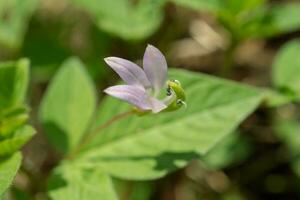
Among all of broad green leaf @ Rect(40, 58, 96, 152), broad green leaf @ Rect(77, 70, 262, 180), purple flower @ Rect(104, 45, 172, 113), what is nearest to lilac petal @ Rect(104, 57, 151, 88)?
purple flower @ Rect(104, 45, 172, 113)

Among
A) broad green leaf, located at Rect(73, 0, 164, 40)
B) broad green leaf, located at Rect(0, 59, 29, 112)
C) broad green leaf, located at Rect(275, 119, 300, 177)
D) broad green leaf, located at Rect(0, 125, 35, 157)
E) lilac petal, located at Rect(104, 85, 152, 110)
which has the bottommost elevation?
broad green leaf, located at Rect(275, 119, 300, 177)

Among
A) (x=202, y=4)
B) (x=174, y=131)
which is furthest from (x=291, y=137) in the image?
(x=174, y=131)

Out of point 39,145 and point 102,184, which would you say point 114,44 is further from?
point 102,184

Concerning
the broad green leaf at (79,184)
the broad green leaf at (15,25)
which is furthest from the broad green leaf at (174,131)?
the broad green leaf at (15,25)

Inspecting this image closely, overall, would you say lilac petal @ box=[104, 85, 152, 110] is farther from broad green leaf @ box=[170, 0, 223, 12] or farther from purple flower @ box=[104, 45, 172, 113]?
broad green leaf @ box=[170, 0, 223, 12]

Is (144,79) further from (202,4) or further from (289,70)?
(289,70)
